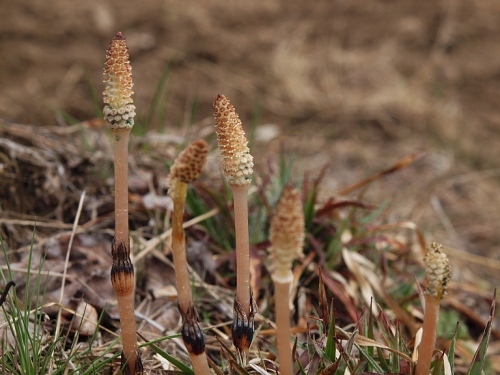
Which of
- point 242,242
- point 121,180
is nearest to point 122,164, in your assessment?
point 121,180

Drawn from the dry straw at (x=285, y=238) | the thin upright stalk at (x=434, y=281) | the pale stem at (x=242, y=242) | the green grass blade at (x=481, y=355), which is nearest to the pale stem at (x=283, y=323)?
the dry straw at (x=285, y=238)

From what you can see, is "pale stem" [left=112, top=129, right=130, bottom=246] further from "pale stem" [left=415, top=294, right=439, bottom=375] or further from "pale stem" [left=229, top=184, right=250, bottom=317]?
"pale stem" [left=415, top=294, right=439, bottom=375]

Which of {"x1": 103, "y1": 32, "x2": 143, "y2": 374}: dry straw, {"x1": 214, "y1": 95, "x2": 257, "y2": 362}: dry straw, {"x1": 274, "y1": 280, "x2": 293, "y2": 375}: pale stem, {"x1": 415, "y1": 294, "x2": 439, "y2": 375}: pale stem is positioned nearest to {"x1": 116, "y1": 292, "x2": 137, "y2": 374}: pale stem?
{"x1": 103, "y1": 32, "x2": 143, "y2": 374}: dry straw

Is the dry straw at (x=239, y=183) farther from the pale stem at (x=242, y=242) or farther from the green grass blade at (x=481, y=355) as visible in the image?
the green grass blade at (x=481, y=355)

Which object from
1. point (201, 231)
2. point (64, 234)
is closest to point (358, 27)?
point (201, 231)

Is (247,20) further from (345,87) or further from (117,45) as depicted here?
(117,45)

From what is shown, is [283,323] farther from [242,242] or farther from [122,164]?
[122,164]

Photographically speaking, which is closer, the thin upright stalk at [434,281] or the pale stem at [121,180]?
the thin upright stalk at [434,281]
